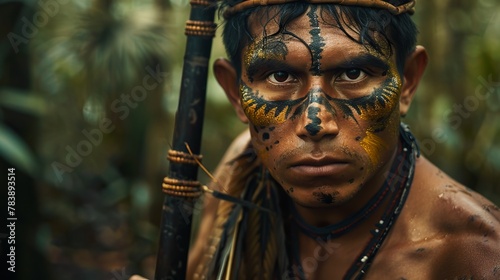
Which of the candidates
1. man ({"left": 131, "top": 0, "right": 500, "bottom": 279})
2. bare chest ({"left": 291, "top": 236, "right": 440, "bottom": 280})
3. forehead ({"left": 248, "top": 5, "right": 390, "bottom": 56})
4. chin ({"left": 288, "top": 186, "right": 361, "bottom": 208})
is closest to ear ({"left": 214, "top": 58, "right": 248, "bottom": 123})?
man ({"left": 131, "top": 0, "right": 500, "bottom": 279})

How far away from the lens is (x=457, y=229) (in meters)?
2.69

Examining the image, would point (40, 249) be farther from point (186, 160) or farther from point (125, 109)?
point (186, 160)

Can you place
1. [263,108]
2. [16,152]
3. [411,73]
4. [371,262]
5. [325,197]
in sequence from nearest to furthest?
[325,197] → [263,108] → [371,262] → [411,73] → [16,152]

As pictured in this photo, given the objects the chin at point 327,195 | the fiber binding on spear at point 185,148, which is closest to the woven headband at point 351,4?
the fiber binding on spear at point 185,148

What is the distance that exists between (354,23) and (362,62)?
0.44ft

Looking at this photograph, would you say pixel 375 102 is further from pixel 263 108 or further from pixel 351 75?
pixel 263 108

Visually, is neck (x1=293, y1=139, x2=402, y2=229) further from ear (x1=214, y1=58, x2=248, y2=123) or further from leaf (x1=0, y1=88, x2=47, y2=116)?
leaf (x1=0, y1=88, x2=47, y2=116)

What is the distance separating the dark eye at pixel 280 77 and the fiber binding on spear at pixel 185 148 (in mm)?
318

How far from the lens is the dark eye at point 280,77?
8.73ft

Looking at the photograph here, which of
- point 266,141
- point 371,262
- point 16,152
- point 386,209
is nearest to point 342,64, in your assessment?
point 266,141

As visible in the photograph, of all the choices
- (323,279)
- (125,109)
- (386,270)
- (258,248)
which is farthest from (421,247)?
(125,109)

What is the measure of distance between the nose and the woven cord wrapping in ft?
1.66

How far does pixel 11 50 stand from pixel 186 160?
6.98ft

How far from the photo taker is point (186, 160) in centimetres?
289
